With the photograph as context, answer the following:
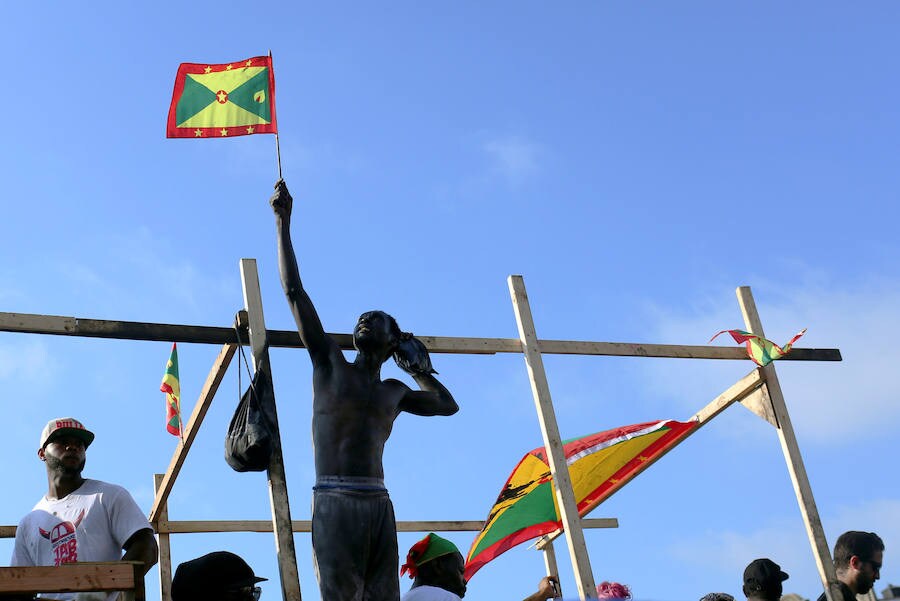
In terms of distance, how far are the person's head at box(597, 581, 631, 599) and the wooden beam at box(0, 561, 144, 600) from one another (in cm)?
363

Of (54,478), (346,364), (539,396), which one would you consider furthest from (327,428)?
(539,396)

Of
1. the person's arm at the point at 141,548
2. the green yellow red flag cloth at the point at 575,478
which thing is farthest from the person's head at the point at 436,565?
the green yellow red flag cloth at the point at 575,478

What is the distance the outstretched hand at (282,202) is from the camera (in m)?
5.72

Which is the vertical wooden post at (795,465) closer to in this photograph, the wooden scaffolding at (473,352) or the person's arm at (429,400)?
the wooden scaffolding at (473,352)

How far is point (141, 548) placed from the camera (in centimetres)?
498

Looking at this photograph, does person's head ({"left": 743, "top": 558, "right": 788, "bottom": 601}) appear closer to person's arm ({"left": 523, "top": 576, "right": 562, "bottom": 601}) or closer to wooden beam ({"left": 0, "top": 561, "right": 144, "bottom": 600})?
person's arm ({"left": 523, "top": 576, "right": 562, "bottom": 601})

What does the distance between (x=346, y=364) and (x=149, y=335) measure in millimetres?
1385

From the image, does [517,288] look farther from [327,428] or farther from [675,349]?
[327,428]

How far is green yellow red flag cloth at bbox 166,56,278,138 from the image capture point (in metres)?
6.76

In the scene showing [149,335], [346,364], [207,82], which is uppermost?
[207,82]

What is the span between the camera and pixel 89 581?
3814 mm

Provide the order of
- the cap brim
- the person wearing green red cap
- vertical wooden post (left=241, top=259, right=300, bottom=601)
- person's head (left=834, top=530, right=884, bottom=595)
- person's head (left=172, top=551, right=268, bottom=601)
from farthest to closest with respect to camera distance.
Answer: person's head (left=834, top=530, right=884, bottom=595)
vertical wooden post (left=241, top=259, right=300, bottom=601)
the person wearing green red cap
the cap brim
person's head (left=172, top=551, right=268, bottom=601)

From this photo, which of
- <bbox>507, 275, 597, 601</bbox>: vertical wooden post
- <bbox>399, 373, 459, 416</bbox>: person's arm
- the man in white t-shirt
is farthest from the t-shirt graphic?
<bbox>507, 275, 597, 601</bbox>: vertical wooden post

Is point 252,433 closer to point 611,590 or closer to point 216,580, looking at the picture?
point 216,580
